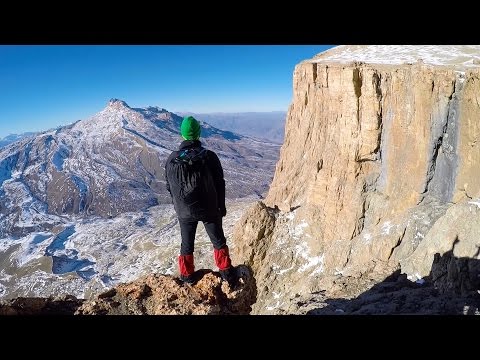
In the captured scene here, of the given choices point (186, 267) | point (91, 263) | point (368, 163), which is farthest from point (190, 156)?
point (91, 263)

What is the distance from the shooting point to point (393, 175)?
40062 mm

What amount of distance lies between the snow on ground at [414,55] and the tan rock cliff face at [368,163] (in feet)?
0.60

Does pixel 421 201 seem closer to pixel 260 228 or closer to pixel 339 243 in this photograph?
pixel 339 243

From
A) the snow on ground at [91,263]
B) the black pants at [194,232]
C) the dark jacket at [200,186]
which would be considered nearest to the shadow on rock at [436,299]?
the black pants at [194,232]

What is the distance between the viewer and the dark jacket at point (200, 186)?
7902 millimetres

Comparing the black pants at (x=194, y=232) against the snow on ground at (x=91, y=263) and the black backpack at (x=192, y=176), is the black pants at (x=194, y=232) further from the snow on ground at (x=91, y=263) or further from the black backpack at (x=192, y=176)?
the snow on ground at (x=91, y=263)

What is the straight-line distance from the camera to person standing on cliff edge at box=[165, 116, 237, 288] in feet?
25.8

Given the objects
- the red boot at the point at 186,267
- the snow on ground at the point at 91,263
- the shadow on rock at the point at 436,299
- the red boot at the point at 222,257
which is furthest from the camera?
the snow on ground at the point at 91,263

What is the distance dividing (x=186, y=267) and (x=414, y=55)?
40715mm

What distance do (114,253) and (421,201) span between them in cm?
15867

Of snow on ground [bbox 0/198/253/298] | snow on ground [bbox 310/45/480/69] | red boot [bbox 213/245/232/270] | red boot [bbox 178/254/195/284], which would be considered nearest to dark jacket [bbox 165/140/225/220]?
red boot [bbox 213/245/232/270]
